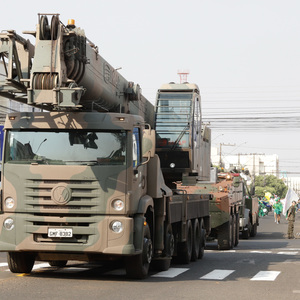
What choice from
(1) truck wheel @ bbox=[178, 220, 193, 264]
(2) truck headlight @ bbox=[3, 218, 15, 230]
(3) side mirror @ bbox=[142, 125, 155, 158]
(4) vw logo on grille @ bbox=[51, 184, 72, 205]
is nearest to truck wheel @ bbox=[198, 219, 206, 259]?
(1) truck wheel @ bbox=[178, 220, 193, 264]

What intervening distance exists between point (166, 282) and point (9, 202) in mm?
3052

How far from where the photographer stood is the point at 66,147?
1402cm

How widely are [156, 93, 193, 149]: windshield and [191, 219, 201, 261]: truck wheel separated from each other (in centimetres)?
202

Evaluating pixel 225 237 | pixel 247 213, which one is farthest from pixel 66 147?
pixel 247 213

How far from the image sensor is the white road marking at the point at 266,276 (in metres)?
15.1

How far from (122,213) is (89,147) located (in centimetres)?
127

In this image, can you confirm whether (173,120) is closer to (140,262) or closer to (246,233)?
(140,262)

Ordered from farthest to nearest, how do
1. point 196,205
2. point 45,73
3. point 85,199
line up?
point 196,205, point 85,199, point 45,73

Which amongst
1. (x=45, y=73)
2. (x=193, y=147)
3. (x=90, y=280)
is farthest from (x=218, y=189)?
(x=45, y=73)

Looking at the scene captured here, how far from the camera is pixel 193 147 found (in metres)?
21.0

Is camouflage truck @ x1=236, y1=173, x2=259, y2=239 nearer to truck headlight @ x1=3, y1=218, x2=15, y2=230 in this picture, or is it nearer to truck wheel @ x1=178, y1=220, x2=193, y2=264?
truck wheel @ x1=178, y1=220, x2=193, y2=264

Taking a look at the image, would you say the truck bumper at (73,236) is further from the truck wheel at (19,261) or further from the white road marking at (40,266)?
the white road marking at (40,266)

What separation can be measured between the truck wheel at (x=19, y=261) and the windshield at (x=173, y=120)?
6028 millimetres

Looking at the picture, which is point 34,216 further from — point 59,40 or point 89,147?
point 59,40
